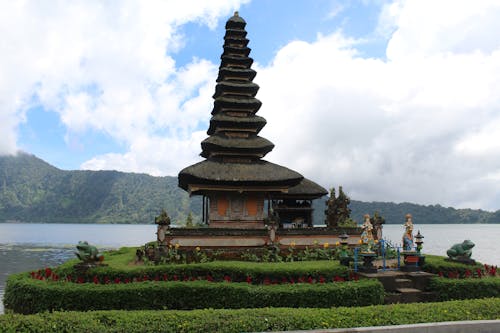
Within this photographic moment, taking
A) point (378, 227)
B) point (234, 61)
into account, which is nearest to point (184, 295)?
point (378, 227)

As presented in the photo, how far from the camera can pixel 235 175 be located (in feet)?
82.9

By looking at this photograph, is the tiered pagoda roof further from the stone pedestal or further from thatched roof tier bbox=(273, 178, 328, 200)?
the stone pedestal

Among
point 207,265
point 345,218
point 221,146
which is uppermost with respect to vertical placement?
point 221,146

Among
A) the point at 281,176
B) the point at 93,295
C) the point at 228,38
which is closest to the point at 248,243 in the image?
the point at 281,176

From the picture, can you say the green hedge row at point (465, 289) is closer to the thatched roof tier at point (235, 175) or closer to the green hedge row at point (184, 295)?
the green hedge row at point (184, 295)

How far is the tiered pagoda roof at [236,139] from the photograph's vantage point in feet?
82.4

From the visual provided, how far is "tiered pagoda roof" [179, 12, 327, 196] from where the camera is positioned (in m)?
25.1

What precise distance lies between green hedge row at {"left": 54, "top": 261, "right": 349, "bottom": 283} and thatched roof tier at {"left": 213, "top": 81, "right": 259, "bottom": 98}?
16.8 meters

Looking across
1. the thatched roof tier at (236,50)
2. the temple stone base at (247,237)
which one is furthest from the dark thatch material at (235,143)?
the thatched roof tier at (236,50)

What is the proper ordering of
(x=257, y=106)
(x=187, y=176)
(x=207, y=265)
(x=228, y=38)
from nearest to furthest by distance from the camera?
1. (x=207, y=265)
2. (x=187, y=176)
3. (x=257, y=106)
4. (x=228, y=38)

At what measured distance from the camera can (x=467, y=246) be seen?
18.7 m

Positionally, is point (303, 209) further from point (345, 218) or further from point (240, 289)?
point (240, 289)

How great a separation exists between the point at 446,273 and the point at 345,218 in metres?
→ 10.6

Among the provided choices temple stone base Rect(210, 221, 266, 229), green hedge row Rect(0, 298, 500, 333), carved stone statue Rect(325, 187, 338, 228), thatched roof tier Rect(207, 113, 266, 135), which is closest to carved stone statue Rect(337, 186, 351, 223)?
carved stone statue Rect(325, 187, 338, 228)
